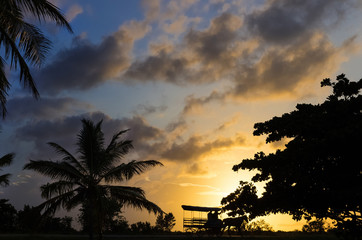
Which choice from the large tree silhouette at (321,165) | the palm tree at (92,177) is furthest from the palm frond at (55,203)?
the large tree silhouette at (321,165)

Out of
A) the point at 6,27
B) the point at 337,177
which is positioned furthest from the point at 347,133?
the point at 6,27

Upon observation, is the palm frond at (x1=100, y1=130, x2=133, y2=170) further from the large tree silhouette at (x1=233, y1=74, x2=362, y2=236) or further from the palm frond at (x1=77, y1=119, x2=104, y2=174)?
the large tree silhouette at (x1=233, y1=74, x2=362, y2=236)

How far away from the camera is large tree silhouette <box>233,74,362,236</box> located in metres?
11.1

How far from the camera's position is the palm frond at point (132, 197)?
1969 centimetres

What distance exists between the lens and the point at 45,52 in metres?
12.0

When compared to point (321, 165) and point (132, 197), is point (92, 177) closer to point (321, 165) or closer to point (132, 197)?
point (132, 197)

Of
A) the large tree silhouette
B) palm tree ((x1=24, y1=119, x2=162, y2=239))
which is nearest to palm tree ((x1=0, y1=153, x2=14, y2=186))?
palm tree ((x1=24, y1=119, x2=162, y2=239))

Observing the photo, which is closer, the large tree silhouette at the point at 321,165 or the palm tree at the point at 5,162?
the large tree silhouette at the point at 321,165

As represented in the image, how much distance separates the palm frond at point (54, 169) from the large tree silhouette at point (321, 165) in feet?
35.4

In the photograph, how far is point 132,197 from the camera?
19.9 m

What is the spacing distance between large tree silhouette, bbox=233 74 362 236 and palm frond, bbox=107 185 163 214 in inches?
319

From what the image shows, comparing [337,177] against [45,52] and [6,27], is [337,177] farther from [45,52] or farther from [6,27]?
[6,27]

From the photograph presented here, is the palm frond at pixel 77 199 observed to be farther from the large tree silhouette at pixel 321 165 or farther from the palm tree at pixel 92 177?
the large tree silhouette at pixel 321 165

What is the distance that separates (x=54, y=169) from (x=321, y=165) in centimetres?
1477
